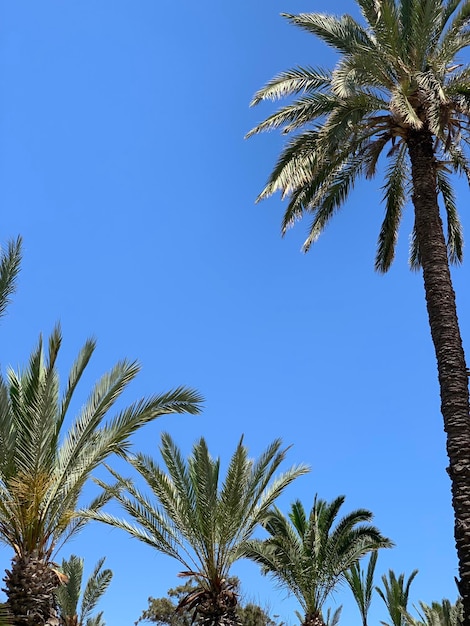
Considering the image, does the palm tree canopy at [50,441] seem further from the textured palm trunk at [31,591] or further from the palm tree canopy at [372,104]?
the palm tree canopy at [372,104]

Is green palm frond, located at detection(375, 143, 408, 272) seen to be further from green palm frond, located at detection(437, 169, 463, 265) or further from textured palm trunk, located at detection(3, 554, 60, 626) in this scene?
textured palm trunk, located at detection(3, 554, 60, 626)

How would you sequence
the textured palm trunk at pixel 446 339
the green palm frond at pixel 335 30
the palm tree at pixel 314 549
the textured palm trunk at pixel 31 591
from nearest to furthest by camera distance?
the textured palm trunk at pixel 446 339
the textured palm trunk at pixel 31 591
the green palm frond at pixel 335 30
the palm tree at pixel 314 549

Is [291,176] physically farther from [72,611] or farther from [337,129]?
[72,611]

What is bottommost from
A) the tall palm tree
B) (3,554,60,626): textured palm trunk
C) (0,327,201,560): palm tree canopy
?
(3,554,60,626): textured palm trunk

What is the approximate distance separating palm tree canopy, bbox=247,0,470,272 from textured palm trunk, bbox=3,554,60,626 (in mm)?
Answer: 8934

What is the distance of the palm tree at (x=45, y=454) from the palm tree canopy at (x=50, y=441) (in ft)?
0.06

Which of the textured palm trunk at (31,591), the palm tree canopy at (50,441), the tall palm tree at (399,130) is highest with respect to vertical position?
the tall palm tree at (399,130)

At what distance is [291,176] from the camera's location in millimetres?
15664

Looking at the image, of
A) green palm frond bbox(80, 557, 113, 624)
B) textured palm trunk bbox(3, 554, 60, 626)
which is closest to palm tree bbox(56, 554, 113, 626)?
green palm frond bbox(80, 557, 113, 624)

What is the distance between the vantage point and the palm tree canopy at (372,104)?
1409 cm

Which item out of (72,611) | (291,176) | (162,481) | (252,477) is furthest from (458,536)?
(72,611)

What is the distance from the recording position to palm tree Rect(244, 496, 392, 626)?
21.6 metres

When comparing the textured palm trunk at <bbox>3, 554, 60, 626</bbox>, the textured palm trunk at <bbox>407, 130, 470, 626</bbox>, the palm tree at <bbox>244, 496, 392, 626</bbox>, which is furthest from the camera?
the palm tree at <bbox>244, 496, 392, 626</bbox>

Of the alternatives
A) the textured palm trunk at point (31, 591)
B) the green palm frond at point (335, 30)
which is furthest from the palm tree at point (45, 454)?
the green palm frond at point (335, 30)
